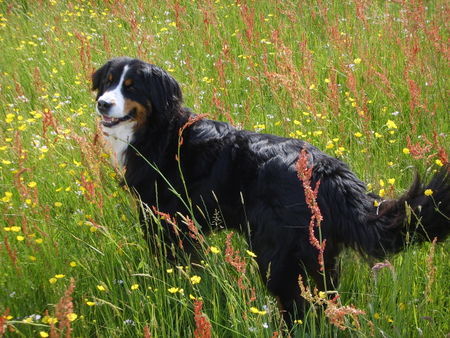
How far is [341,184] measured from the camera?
2135 millimetres

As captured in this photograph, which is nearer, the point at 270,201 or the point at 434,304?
the point at 434,304

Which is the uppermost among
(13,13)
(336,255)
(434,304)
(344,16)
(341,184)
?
(13,13)

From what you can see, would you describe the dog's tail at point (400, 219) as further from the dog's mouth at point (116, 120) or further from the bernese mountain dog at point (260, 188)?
the dog's mouth at point (116, 120)

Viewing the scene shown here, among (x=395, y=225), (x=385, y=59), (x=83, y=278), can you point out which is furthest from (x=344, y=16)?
(x=83, y=278)

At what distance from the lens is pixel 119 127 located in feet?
9.00

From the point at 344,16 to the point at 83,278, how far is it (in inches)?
159

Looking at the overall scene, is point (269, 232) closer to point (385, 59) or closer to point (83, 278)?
point (83, 278)

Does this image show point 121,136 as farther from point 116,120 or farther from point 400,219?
point 400,219

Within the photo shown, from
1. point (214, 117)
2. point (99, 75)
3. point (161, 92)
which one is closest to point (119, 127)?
point (161, 92)

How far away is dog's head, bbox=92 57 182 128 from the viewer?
265 centimetres

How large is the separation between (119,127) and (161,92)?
0.29 metres

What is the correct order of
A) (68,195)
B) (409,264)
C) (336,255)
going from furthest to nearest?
(68,195) → (336,255) → (409,264)

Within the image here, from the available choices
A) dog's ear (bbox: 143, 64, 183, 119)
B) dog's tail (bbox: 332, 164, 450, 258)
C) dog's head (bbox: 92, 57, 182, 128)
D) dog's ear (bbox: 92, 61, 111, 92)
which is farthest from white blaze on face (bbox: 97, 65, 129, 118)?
dog's tail (bbox: 332, 164, 450, 258)

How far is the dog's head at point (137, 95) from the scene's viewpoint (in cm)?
265
